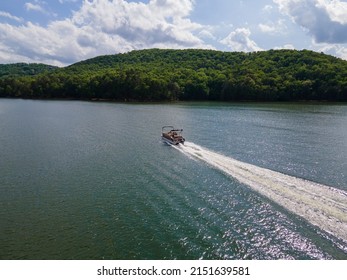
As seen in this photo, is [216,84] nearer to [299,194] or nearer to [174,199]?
[299,194]

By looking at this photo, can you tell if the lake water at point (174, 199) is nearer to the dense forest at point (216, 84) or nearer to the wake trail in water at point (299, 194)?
the wake trail in water at point (299, 194)

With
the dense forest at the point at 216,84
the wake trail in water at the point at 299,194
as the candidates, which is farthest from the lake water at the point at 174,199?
the dense forest at the point at 216,84

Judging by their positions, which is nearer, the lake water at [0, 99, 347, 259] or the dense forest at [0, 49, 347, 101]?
the lake water at [0, 99, 347, 259]

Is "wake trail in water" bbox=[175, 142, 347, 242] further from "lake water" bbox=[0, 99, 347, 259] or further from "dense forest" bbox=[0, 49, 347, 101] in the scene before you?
"dense forest" bbox=[0, 49, 347, 101]

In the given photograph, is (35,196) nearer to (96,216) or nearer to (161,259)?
(96,216)

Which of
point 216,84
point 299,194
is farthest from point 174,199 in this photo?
point 216,84

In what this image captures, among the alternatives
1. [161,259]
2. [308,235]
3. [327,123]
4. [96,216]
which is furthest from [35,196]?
[327,123]

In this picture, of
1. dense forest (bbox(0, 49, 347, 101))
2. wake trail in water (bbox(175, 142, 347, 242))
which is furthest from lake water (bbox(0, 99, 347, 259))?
dense forest (bbox(0, 49, 347, 101))
